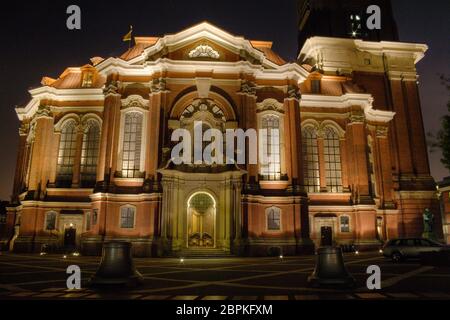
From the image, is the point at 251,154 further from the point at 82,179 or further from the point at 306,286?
the point at 306,286

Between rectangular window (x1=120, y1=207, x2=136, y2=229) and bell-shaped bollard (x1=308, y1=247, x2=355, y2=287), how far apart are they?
1906 centimetres

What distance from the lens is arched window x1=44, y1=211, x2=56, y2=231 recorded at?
98.9ft

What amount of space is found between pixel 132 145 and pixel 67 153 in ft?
22.6

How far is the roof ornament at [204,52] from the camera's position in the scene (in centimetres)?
2994

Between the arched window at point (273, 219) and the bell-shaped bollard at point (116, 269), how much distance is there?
1788 centimetres

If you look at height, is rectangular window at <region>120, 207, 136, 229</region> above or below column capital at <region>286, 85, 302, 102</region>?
below

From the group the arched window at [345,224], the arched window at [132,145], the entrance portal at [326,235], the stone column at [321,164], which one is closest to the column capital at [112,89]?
the arched window at [132,145]

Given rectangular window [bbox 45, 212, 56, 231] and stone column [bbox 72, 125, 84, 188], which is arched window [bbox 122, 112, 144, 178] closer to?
stone column [bbox 72, 125, 84, 188]

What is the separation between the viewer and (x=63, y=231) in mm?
30281

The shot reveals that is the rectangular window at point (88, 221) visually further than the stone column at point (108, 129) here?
Yes

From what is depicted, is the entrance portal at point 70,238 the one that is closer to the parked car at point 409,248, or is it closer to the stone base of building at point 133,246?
the stone base of building at point 133,246

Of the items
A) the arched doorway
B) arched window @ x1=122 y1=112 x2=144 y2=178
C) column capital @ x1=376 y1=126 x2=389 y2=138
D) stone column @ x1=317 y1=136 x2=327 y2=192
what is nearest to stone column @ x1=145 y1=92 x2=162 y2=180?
arched window @ x1=122 y1=112 x2=144 y2=178

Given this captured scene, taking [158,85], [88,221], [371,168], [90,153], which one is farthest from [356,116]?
[88,221]
